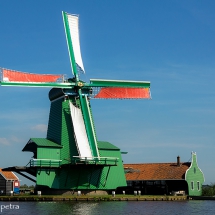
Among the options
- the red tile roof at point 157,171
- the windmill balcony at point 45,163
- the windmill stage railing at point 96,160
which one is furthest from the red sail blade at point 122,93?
the red tile roof at point 157,171

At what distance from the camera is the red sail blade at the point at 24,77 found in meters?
45.4

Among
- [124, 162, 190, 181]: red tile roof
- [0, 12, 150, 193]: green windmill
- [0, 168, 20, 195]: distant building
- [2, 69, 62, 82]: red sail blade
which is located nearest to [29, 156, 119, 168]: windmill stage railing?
[0, 12, 150, 193]: green windmill

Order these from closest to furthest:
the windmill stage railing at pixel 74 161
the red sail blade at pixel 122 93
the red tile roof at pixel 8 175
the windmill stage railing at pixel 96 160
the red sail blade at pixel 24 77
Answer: the red sail blade at pixel 24 77 → the windmill stage railing at pixel 74 161 → the windmill stage railing at pixel 96 160 → the red sail blade at pixel 122 93 → the red tile roof at pixel 8 175

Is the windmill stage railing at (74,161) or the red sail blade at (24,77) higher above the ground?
the red sail blade at (24,77)

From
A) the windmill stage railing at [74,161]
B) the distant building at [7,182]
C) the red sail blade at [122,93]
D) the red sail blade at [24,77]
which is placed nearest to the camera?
the red sail blade at [24,77]

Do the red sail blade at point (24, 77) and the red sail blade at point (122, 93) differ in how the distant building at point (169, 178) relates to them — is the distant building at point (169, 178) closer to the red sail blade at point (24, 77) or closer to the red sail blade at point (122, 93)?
the red sail blade at point (122, 93)

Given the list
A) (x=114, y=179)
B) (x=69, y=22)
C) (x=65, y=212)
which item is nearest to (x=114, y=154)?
(x=114, y=179)

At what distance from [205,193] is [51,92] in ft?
66.2

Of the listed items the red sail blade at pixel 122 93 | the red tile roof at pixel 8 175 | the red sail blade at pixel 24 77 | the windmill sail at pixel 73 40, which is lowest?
the red tile roof at pixel 8 175

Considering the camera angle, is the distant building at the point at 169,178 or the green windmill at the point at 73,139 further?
the distant building at the point at 169,178

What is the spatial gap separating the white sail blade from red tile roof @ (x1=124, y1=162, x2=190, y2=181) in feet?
25.2

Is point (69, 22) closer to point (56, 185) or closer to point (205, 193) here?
point (56, 185)

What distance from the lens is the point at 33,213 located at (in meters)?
32.6

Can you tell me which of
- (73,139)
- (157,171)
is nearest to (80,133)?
(73,139)
